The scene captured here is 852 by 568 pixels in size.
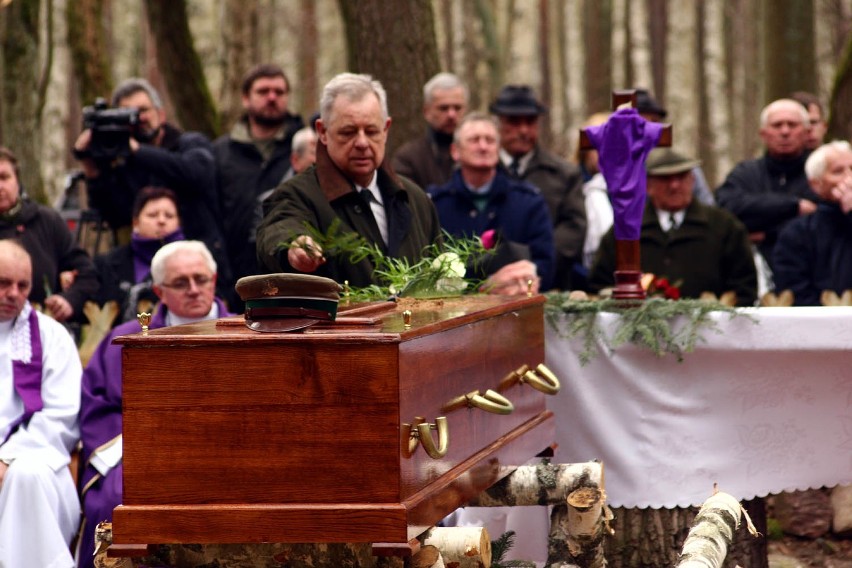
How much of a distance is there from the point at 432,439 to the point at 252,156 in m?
4.87

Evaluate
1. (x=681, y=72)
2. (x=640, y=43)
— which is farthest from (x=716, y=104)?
(x=640, y=43)

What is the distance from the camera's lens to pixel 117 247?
837 cm

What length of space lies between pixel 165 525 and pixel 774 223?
593 cm

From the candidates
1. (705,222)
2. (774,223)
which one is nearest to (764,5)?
(774,223)

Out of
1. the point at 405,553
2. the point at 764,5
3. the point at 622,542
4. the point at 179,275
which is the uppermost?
the point at 764,5

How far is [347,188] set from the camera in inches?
215

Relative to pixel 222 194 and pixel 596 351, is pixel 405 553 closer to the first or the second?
pixel 596 351

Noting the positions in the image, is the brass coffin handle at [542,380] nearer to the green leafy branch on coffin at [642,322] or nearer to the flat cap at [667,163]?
the green leafy branch on coffin at [642,322]

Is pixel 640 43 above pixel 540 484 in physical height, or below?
above

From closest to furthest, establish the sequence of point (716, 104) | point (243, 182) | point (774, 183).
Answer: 1. point (243, 182)
2. point (774, 183)
3. point (716, 104)

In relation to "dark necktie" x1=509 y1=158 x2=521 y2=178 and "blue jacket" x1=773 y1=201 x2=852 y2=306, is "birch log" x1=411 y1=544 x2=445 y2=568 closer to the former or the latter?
"blue jacket" x1=773 y1=201 x2=852 y2=306

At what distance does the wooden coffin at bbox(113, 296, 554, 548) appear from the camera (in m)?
3.86

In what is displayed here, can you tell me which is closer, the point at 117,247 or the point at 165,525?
the point at 165,525

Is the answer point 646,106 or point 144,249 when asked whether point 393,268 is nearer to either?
point 144,249
